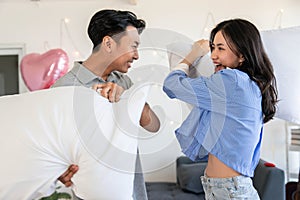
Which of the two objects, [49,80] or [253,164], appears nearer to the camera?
[253,164]

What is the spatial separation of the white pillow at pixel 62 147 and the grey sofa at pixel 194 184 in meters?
1.80

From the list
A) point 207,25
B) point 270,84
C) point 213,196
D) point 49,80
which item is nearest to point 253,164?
point 213,196

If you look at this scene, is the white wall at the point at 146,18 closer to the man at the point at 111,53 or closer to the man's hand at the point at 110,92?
the man at the point at 111,53

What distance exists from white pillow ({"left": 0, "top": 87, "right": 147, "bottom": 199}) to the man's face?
35 cm

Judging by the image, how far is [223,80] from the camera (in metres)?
1.26

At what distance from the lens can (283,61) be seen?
56.1 inches

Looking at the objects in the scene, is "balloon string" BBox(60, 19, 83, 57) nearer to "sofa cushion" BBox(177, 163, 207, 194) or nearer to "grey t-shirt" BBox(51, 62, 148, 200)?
"sofa cushion" BBox(177, 163, 207, 194)

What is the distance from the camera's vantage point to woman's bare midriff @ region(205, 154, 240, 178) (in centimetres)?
134

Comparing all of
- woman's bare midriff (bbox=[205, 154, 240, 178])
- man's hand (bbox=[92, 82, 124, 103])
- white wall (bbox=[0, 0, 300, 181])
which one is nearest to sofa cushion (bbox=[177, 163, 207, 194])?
white wall (bbox=[0, 0, 300, 181])

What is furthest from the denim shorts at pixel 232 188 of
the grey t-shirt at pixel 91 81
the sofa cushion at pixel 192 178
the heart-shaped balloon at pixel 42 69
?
the heart-shaped balloon at pixel 42 69

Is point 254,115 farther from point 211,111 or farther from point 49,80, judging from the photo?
point 49,80

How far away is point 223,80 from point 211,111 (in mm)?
116

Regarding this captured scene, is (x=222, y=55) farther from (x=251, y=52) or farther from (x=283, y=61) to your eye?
(x=283, y=61)

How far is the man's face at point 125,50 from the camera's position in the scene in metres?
1.29
